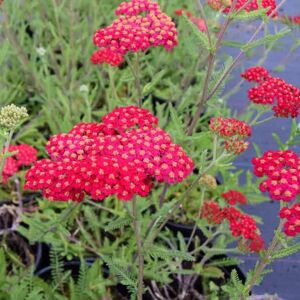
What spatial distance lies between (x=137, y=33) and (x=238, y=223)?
0.84 m

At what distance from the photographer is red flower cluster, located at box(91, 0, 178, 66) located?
183 centimetres

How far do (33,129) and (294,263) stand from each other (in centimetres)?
169

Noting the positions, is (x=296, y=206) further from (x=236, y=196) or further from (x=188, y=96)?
(x=188, y=96)

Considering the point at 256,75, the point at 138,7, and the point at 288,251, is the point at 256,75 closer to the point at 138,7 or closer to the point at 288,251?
the point at 138,7

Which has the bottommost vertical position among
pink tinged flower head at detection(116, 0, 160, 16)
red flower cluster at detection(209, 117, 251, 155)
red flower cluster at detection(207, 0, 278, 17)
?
red flower cluster at detection(209, 117, 251, 155)

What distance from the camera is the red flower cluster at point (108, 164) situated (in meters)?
1.34

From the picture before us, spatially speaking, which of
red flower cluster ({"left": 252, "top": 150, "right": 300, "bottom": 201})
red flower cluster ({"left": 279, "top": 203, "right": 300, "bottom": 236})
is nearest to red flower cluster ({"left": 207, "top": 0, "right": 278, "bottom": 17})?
red flower cluster ({"left": 252, "top": 150, "right": 300, "bottom": 201})

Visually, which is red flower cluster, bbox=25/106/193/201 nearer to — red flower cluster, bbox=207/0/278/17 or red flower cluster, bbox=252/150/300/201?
red flower cluster, bbox=252/150/300/201

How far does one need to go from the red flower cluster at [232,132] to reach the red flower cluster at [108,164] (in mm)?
227

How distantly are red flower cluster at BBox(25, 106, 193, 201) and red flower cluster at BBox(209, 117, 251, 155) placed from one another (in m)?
0.23

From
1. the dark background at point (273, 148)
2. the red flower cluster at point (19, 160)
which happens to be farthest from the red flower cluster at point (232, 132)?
the dark background at point (273, 148)

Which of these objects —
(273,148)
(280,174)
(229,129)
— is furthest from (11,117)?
(273,148)

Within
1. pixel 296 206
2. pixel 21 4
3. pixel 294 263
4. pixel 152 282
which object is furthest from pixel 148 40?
pixel 21 4

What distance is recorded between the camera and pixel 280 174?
1.51m
